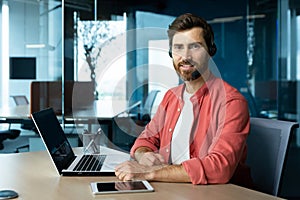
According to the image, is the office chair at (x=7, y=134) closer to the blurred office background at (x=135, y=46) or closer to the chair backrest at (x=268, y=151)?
the blurred office background at (x=135, y=46)

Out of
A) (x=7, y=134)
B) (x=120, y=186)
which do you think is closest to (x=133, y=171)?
(x=120, y=186)

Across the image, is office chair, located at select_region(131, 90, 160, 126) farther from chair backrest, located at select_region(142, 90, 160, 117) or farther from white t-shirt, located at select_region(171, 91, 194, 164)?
white t-shirt, located at select_region(171, 91, 194, 164)

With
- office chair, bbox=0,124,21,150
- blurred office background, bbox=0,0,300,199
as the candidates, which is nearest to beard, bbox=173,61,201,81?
blurred office background, bbox=0,0,300,199

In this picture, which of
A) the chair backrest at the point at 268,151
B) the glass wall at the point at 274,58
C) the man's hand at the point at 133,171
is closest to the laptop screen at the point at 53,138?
the man's hand at the point at 133,171

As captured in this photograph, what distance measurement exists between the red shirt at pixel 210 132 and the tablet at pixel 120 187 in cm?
14

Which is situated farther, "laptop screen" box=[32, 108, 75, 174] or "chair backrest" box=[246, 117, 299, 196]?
"chair backrest" box=[246, 117, 299, 196]

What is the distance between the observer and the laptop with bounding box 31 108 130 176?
57.3 inches

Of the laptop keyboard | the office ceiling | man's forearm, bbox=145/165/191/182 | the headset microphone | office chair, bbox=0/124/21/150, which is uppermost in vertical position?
the office ceiling

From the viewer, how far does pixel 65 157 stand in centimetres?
162

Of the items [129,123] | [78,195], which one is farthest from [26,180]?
[129,123]

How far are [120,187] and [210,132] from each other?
431 millimetres

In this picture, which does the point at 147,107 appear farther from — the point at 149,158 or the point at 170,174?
the point at 170,174

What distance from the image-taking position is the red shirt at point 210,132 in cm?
135

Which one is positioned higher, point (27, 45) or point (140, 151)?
point (27, 45)
